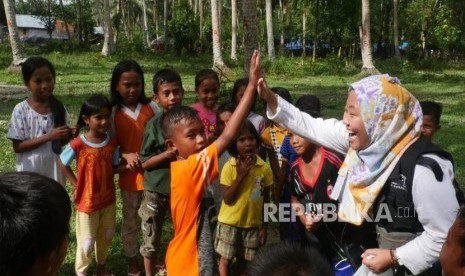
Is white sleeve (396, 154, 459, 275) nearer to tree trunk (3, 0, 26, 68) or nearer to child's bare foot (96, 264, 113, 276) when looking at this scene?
child's bare foot (96, 264, 113, 276)

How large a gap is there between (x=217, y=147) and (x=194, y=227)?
45 centimetres

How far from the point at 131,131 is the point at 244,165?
0.88m

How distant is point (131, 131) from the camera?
365 cm

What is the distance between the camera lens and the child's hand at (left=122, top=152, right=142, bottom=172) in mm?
3367

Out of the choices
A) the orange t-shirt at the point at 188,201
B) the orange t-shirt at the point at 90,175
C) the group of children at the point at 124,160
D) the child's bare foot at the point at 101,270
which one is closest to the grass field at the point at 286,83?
the child's bare foot at the point at 101,270

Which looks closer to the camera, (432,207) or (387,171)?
(432,207)

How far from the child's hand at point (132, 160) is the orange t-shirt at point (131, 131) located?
103 millimetres

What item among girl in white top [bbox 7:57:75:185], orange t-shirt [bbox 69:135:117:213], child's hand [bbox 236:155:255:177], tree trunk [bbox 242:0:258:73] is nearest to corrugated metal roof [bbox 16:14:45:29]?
tree trunk [bbox 242:0:258:73]

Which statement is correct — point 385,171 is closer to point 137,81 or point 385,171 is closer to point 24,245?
point 24,245

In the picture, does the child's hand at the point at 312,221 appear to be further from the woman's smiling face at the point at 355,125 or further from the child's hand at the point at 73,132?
the child's hand at the point at 73,132

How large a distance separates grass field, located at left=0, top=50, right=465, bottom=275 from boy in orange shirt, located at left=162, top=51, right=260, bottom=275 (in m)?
1.43

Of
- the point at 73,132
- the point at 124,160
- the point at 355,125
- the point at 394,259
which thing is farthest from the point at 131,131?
the point at 394,259

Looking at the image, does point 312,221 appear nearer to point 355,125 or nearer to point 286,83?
point 355,125

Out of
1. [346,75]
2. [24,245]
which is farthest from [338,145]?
[346,75]
